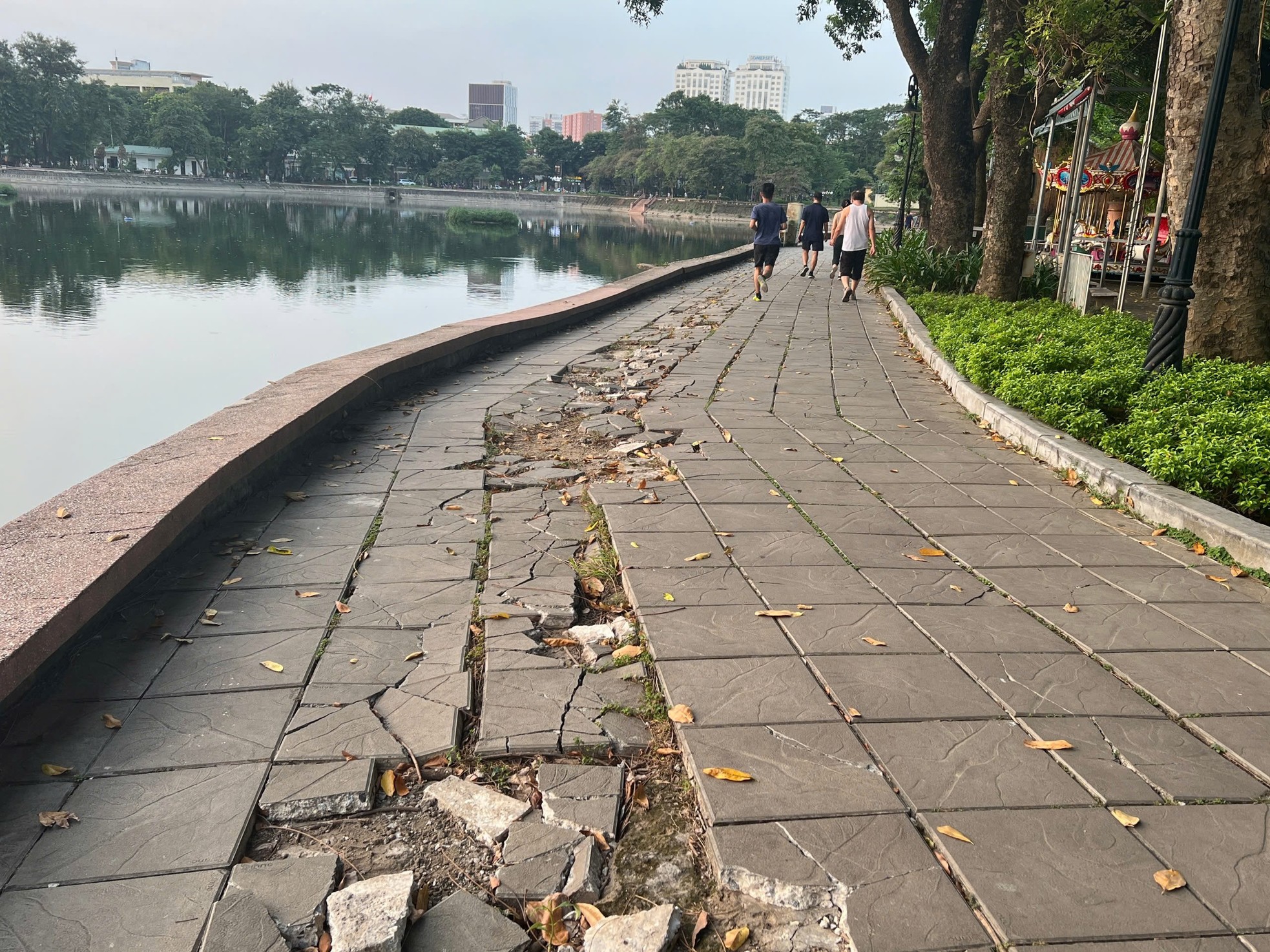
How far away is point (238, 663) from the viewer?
112 inches

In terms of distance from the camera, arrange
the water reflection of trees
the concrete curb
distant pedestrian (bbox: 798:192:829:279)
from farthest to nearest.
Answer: the water reflection of trees
distant pedestrian (bbox: 798:192:829:279)
the concrete curb

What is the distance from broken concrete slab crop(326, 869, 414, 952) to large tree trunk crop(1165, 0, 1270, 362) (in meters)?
6.03

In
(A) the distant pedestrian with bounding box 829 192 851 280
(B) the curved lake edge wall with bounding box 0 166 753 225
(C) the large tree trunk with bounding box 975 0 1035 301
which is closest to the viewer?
(C) the large tree trunk with bounding box 975 0 1035 301

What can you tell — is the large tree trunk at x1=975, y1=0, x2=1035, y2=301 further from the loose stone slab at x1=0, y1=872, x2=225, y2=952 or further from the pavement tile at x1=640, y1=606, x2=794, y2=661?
the loose stone slab at x1=0, y1=872, x2=225, y2=952

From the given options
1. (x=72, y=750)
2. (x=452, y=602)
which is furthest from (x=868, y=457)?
(x=72, y=750)

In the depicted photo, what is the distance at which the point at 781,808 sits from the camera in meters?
2.15

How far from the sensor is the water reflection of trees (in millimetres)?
19281

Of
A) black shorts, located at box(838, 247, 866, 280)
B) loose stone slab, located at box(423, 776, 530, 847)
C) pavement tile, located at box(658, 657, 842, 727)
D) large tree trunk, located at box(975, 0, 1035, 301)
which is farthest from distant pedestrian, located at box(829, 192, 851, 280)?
loose stone slab, located at box(423, 776, 530, 847)

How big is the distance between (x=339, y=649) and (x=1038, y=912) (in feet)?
6.80

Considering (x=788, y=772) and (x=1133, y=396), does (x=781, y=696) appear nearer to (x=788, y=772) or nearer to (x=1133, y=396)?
(x=788, y=772)

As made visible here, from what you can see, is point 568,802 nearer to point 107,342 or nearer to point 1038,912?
point 1038,912

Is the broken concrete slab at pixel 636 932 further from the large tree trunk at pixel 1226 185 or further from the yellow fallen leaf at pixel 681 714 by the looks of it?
the large tree trunk at pixel 1226 185

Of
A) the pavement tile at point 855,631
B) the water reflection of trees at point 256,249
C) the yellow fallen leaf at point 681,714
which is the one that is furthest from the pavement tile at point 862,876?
the water reflection of trees at point 256,249

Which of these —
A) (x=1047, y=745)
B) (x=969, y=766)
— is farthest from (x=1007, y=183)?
(x=969, y=766)
